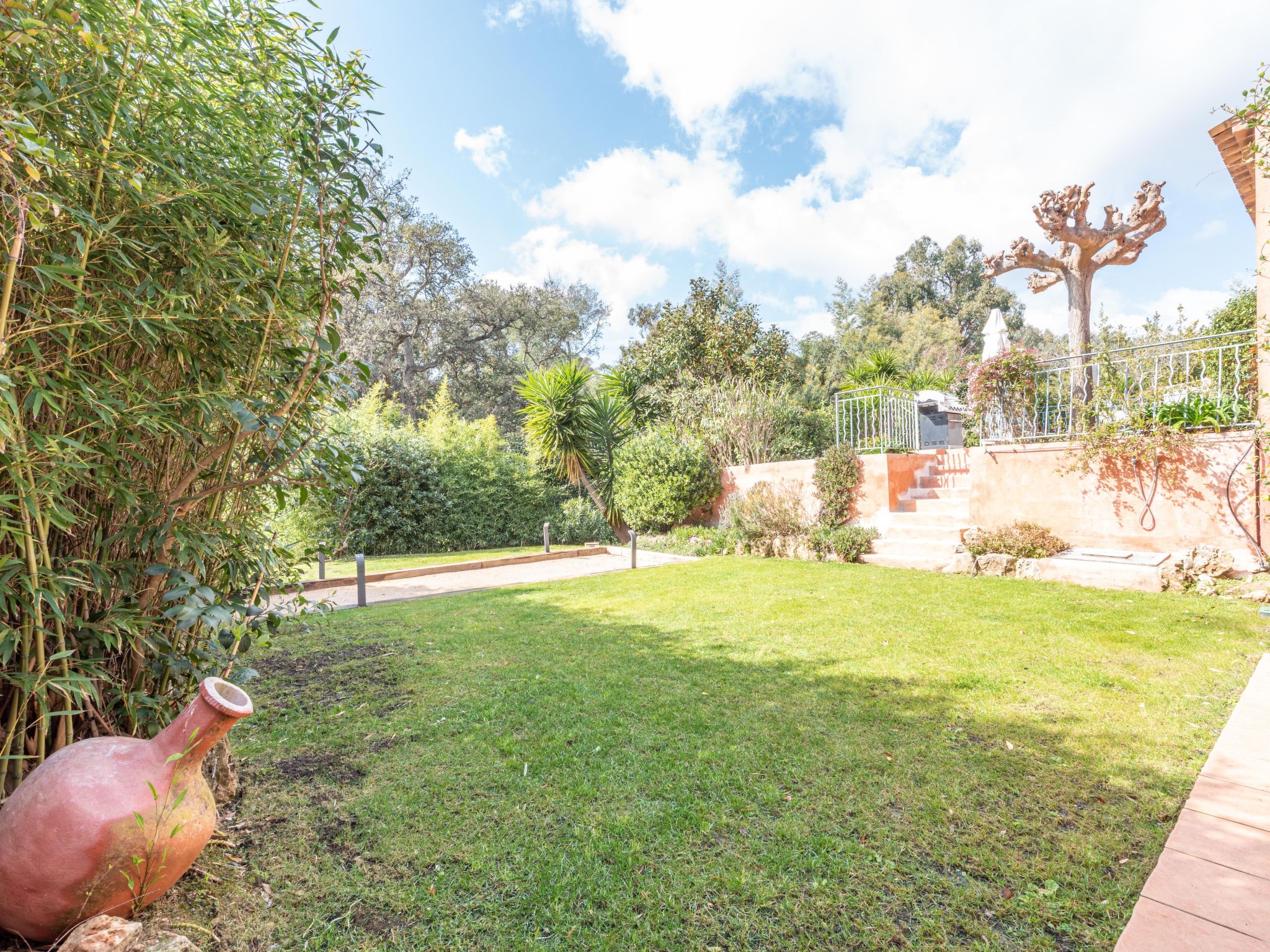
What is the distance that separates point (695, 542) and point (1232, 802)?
28.6ft

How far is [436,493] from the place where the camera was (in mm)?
11742

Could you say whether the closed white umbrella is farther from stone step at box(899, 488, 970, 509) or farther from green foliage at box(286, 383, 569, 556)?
green foliage at box(286, 383, 569, 556)

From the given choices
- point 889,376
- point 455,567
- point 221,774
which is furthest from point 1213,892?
point 889,376

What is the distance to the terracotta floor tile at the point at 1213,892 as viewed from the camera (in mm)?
1594

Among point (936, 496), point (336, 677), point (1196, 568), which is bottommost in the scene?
point (336, 677)

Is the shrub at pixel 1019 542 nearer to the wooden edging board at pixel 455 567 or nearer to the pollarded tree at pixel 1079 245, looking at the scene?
the pollarded tree at pixel 1079 245

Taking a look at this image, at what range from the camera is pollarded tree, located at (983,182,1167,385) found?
8352mm

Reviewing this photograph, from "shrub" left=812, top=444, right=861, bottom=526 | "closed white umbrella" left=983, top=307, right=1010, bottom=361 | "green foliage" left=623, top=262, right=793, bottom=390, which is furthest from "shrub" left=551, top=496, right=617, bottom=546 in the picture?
"closed white umbrella" left=983, top=307, right=1010, bottom=361

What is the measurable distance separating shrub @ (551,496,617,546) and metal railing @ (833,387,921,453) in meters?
5.60

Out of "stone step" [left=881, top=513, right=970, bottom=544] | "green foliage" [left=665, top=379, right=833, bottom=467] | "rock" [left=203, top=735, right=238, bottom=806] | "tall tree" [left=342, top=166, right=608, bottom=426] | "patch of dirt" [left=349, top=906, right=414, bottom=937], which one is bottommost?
"patch of dirt" [left=349, top=906, right=414, bottom=937]

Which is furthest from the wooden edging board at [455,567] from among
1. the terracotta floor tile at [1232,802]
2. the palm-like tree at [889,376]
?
the palm-like tree at [889,376]

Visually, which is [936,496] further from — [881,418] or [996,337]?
[996,337]

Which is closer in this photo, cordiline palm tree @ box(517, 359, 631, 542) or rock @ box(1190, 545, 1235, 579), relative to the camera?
rock @ box(1190, 545, 1235, 579)

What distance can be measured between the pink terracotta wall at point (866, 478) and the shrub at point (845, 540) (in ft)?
1.72
